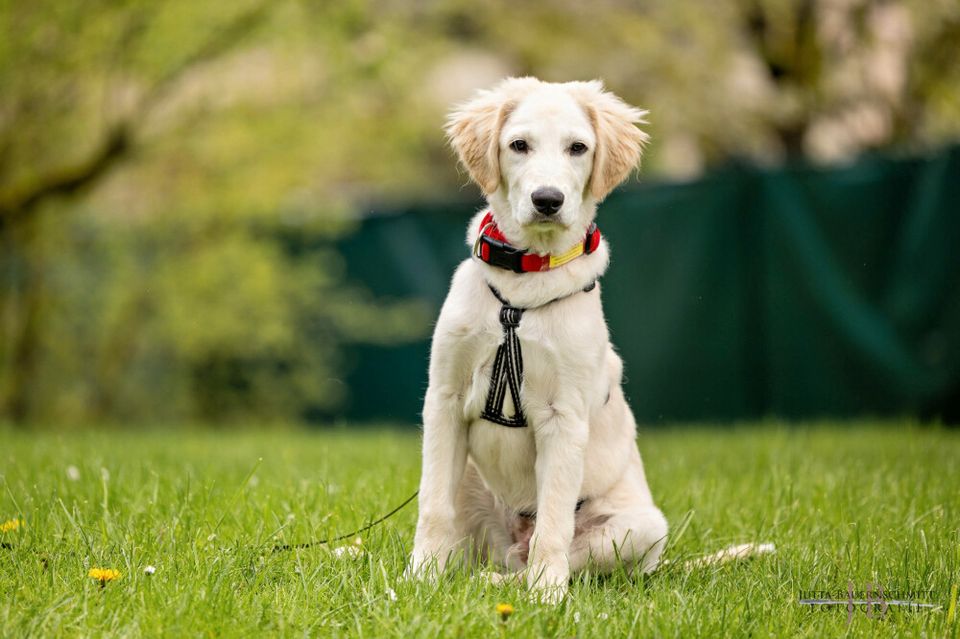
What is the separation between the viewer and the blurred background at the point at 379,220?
833 cm

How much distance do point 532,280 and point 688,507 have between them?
1601mm

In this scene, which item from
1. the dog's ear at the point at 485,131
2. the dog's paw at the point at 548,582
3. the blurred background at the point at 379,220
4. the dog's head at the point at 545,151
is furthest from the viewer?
the blurred background at the point at 379,220

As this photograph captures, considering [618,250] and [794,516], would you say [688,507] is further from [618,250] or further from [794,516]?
[618,250]

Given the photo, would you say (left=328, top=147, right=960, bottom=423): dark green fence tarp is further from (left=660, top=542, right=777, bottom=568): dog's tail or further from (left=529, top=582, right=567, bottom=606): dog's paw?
(left=529, top=582, right=567, bottom=606): dog's paw

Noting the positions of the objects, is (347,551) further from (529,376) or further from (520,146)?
(520,146)

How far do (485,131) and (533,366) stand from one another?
2.75ft

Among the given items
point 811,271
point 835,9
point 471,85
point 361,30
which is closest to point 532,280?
point 811,271

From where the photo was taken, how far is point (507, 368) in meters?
3.40

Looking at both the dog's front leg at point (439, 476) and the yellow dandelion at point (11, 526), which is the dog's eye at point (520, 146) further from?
the yellow dandelion at point (11, 526)

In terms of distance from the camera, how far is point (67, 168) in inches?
382

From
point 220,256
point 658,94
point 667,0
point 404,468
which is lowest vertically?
point 404,468

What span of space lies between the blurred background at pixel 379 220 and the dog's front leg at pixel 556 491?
5.45 m

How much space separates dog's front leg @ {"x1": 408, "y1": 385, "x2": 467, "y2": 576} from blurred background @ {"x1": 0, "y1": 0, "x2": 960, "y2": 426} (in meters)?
5.57

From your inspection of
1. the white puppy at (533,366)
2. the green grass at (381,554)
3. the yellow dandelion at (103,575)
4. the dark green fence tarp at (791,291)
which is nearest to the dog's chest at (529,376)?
the white puppy at (533,366)
